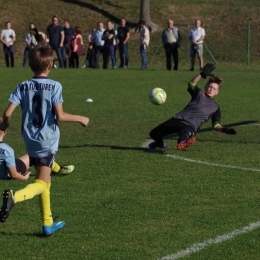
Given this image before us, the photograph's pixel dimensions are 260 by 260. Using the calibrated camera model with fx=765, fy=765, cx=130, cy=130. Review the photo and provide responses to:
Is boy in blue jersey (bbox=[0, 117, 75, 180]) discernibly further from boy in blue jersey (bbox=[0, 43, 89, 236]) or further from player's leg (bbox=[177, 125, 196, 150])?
player's leg (bbox=[177, 125, 196, 150])

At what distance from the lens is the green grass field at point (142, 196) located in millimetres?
6129

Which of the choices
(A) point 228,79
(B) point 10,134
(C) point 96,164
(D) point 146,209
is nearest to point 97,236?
(D) point 146,209

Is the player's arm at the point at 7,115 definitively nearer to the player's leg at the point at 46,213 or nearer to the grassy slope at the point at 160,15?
the player's leg at the point at 46,213

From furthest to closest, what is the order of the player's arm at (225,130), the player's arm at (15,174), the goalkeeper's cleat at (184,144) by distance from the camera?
the player's arm at (225,130) < the goalkeeper's cleat at (184,144) < the player's arm at (15,174)

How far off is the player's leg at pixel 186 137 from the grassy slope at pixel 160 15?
28.0 metres

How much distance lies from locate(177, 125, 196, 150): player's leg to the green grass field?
0.58ft

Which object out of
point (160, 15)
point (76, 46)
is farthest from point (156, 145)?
point (160, 15)

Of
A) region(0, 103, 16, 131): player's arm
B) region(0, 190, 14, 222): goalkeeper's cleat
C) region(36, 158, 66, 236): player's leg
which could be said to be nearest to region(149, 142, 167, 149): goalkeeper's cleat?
region(0, 103, 16, 131): player's arm

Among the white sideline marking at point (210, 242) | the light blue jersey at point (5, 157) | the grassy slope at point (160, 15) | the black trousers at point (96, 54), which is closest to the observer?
the white sideline marking at point (210, 242)

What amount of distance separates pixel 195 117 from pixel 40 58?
193 inches

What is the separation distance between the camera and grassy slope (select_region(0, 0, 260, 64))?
40094 millimetres

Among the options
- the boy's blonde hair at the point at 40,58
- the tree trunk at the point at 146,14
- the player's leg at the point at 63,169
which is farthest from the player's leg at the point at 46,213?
the tree trunk at the point at 146,14

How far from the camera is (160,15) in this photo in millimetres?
43781

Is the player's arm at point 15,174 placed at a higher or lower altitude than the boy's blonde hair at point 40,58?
lower
